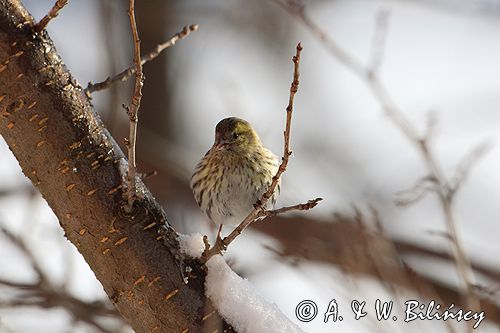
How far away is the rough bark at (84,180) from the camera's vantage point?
2.71 metres

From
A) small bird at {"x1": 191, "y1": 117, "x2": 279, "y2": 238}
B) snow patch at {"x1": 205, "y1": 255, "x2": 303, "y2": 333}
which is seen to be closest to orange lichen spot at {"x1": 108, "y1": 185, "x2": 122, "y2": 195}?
snow patch at {"x1": 205, "y1": 255, "x2": 303, "y2": 333}

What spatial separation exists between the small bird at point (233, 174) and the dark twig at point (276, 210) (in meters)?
1.61

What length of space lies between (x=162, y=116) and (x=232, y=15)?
67.2 inches

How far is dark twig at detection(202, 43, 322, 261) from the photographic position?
2525 millimetres

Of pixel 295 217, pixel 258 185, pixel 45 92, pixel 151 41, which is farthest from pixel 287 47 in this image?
pixel 45 92

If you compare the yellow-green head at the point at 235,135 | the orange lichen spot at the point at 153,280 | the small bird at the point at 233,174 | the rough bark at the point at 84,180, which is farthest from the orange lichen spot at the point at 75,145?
the yellow-green head at the point at 235,135

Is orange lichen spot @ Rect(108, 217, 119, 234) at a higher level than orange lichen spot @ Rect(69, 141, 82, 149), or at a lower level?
lower

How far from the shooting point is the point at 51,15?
106 inches

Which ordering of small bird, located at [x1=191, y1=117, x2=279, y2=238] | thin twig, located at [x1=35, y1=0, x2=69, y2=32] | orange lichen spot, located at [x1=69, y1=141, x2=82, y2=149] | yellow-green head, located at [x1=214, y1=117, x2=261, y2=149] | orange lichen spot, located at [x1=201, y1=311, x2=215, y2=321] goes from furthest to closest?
yellow-green head, located at [x1=214, y1=117, x2=261, y2=149], small bird, located at [x1=191, y1=117, x2=279, y2=238], orange lichen spot, located at [x1=201, y1=311, x2=215, y2=321], orange lichen spot, located at [x1=69, y1=141, x2=82, y2=149], thin twig, located at [x1=35, y1=0, x2=69, y2=32]

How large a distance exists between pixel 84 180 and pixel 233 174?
1990mm

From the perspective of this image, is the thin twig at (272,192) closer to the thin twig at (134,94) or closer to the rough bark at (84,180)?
the rough bark at (84,180)

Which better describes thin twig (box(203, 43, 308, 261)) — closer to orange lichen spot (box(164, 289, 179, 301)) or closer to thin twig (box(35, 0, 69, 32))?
orange lichen spot (box(164, 289, 179, 301))

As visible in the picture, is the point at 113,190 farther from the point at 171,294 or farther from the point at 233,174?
the point at 233,174

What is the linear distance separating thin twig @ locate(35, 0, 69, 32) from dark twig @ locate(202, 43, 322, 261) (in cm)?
78
